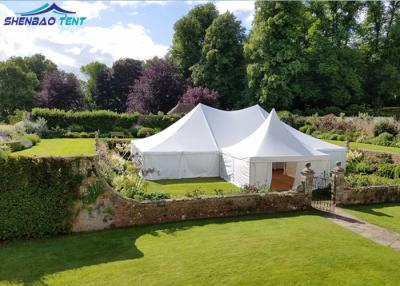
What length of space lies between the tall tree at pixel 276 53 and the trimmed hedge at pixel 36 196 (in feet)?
85.1

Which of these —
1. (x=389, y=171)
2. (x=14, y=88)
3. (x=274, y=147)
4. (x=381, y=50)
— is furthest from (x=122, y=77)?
(x=389, y=171)

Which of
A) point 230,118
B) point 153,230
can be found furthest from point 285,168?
point 153,230

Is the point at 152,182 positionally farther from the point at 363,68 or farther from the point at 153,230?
the point at 363,68

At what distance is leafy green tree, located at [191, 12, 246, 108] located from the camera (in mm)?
34906

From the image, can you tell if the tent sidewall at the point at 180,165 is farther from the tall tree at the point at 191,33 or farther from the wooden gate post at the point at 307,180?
the tall tree at the point at 191,33

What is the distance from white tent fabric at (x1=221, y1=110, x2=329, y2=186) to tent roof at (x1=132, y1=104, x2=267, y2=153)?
51.7 inches

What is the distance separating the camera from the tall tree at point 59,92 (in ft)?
117

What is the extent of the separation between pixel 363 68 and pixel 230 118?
25890 millimetres

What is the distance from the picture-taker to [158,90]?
34594mm

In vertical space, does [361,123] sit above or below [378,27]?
below

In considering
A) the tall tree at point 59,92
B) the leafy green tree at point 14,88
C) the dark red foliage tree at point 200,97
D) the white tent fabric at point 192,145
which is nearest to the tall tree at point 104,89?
the tall tree at point 59,92

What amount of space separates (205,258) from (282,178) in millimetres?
9623

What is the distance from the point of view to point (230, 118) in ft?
53.8

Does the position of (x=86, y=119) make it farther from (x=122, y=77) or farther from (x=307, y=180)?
(x=307, y=180)
